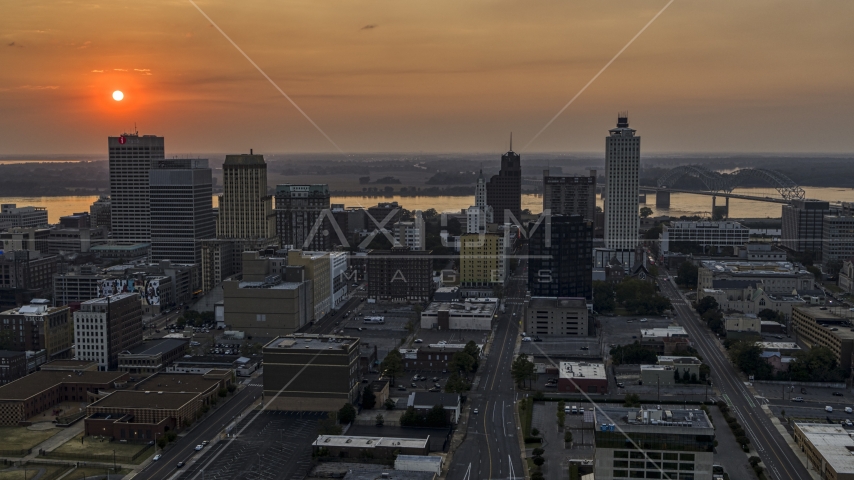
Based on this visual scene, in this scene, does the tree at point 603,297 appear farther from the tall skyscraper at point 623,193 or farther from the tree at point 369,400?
the tree at point 369,400

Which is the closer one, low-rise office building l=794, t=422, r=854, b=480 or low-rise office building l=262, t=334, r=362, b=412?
low-rise office building l=794, t=422, r=854, b=480

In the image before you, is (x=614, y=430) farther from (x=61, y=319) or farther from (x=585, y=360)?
(x=61, y=319)

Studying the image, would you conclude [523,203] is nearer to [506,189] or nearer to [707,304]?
[506,189]

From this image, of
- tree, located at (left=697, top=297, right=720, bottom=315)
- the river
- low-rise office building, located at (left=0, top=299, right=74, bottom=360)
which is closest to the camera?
Result: low-rise office building, located at (left=0, top=299, right=74, bottom=360)

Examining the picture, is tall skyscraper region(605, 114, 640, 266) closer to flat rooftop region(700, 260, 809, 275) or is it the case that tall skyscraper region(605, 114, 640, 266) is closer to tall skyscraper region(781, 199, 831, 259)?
flat rooftop region(700, 260, 809, 275)

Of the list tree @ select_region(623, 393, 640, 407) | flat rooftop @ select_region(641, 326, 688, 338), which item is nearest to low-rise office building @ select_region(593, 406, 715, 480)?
tree @ select_region(623, 393, 640, 407)

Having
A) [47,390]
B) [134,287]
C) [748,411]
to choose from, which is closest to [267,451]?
[47,390]

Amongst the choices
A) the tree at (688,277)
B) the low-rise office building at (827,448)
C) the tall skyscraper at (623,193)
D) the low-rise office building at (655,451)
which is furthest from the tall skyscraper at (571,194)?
the low-rise office building at (655,451)
